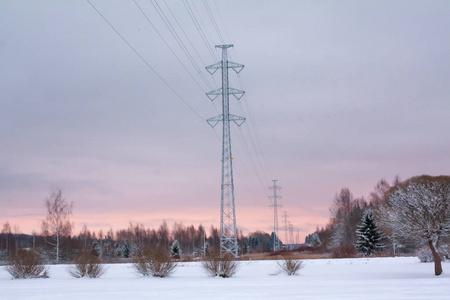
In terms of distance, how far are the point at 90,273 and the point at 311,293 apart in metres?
17.6

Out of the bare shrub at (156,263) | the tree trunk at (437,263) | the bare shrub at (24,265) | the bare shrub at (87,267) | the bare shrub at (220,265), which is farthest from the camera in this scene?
the bare shrub at (87,267)

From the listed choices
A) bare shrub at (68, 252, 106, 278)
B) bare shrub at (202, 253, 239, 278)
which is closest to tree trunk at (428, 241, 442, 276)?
bare shrub at (202, 253, 239, 278)

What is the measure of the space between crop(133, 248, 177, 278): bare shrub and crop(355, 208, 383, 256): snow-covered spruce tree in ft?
127

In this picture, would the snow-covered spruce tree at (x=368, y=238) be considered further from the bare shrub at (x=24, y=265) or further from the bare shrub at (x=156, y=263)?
the bare shrub at (x=24, y=265)

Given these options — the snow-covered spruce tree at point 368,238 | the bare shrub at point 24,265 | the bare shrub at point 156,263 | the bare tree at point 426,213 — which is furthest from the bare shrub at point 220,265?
the snow-covered spruce tree at point 368,238

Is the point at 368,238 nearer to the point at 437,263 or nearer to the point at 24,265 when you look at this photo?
the point at 437,263

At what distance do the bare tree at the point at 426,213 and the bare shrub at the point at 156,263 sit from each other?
47.1ft

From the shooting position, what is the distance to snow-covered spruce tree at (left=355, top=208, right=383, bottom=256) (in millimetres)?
62438

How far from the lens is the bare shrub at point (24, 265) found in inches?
1203

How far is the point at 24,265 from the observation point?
3072 centimetres

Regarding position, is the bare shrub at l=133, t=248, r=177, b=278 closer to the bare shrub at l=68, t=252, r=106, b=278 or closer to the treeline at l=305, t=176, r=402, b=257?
the bare shrub at l=68, t=252, r=106, b=278

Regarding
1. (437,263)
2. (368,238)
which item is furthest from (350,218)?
(437,263)

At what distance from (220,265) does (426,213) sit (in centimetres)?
1283

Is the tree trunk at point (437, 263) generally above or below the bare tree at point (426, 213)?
below
